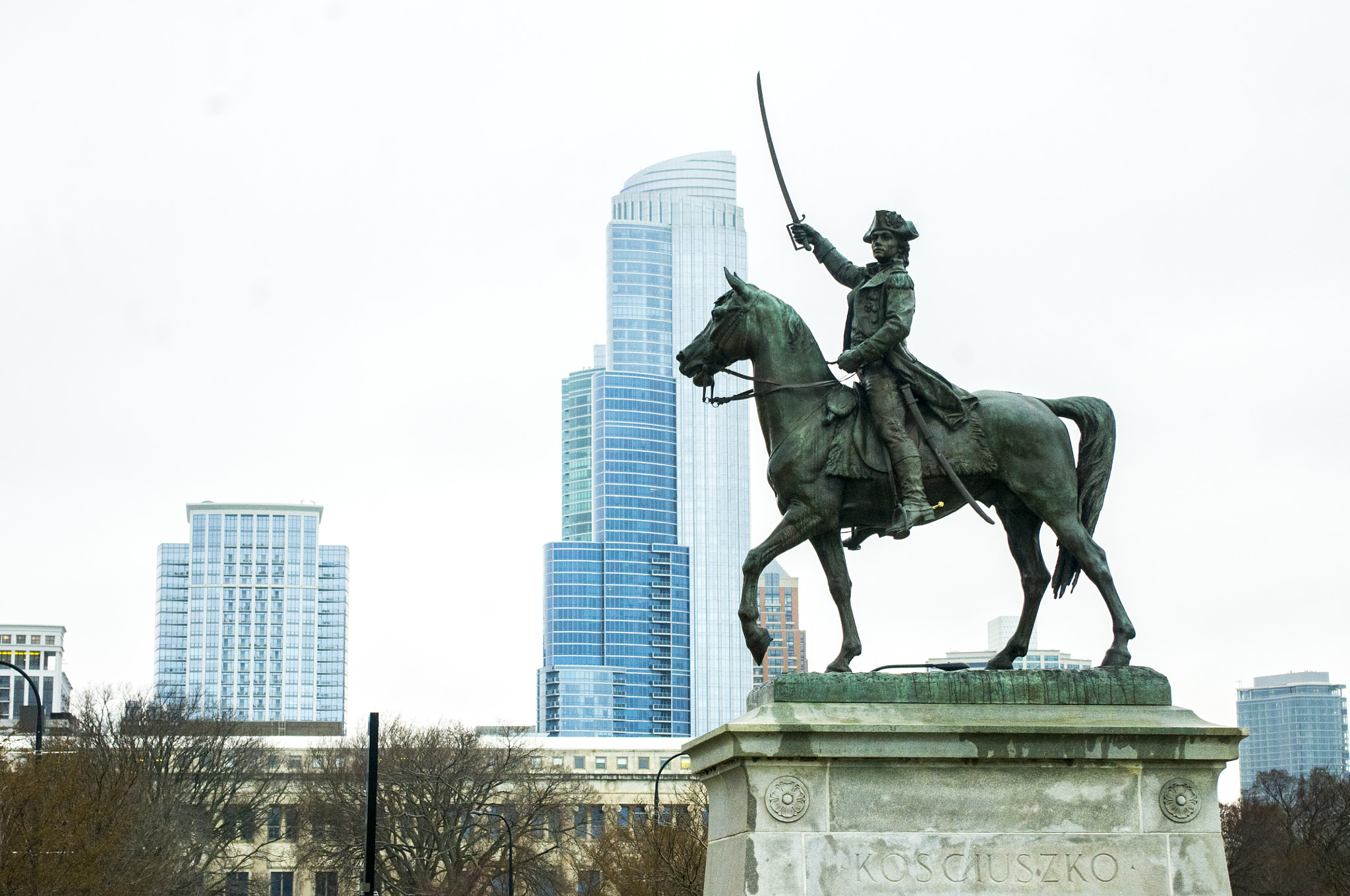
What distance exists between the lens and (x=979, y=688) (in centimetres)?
1509

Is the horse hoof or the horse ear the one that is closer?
the horse hoof

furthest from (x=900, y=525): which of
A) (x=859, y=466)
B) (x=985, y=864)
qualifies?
(x=985, y=864)

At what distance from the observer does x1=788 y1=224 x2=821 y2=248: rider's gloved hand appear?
1712cm

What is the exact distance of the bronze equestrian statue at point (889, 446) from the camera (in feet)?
51.7

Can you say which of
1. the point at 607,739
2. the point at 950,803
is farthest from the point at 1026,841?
the point at 607,739

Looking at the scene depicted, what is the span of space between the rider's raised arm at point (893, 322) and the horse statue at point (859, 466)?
19.4 inches

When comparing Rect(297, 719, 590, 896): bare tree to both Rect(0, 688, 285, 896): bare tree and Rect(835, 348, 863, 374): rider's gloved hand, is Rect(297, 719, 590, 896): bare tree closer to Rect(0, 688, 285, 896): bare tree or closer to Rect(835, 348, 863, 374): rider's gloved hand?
Rect(0, 688, 285, 896): bare tree

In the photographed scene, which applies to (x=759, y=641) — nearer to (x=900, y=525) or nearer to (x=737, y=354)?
(x=900, y=525)

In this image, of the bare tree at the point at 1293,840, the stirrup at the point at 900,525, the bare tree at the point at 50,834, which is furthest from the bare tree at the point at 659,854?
the stirrup at the point at 900,525

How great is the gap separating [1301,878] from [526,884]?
112 feet

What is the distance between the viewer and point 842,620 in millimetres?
15805

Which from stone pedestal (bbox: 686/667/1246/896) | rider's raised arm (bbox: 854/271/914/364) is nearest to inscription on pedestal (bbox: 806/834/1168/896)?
stone pedestal (bbox: 686/667/1246/896)

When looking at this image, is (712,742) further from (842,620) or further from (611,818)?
(611,818)

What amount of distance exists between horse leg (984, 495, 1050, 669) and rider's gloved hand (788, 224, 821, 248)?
297cm
